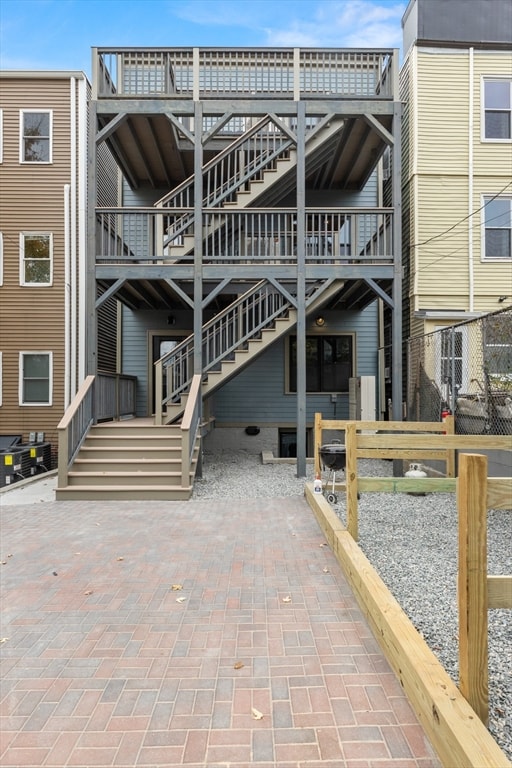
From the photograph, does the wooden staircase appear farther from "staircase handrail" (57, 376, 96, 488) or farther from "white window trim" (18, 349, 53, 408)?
"white window trim" (18, 349, 53, 408)

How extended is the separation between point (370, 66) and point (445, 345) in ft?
19.5

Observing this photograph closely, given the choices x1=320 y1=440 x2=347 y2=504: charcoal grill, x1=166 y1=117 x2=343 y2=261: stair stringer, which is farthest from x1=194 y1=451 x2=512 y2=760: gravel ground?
x1=166 y1=117 x2=343 y2=261: stair stringer

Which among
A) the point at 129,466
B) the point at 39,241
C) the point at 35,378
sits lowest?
the point at 129,466

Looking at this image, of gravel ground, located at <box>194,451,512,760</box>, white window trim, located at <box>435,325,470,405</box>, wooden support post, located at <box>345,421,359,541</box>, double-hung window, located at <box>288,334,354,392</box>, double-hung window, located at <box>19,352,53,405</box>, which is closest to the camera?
gravel ground, located at <box>194,451,512,760</box>

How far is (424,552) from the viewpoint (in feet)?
14.6

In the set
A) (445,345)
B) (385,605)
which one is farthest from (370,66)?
(385,605)

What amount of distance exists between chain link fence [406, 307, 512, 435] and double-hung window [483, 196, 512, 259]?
230 centimetres

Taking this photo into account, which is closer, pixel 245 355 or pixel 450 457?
pixel 450 457

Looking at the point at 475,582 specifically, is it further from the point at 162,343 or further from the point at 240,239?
the point at 162,343

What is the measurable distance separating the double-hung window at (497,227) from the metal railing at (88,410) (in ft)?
30.3

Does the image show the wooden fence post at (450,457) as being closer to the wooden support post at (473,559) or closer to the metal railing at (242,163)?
the wooden support post at (473,559)

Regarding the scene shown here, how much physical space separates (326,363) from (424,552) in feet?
25.2

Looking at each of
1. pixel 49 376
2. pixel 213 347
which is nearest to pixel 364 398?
pixel 213 347

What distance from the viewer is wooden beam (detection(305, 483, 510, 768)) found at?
1.72 m
